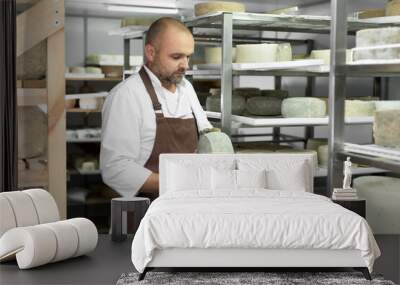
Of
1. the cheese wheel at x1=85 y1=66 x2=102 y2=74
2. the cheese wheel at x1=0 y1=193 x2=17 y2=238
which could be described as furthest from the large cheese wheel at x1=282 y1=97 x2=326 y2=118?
the cheese wheel at x1=0 y1=193 x2=17 y2=238

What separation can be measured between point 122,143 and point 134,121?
202mm

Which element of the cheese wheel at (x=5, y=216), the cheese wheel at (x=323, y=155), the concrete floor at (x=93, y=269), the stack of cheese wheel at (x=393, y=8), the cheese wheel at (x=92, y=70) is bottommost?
the concrete floor at (x=93, y=269)

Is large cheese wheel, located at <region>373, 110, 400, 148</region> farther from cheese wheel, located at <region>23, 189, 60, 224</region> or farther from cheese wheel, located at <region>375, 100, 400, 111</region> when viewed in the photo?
cheese wheel, located at <region>23, 189, 60, 224</region>

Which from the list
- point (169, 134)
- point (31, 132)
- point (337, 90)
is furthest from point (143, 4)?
point (337, 90)

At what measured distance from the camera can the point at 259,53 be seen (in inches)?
198

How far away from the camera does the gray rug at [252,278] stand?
11.3 feet

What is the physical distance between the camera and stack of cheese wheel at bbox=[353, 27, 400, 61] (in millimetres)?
4301

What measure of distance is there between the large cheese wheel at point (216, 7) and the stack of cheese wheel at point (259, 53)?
30 centimetres

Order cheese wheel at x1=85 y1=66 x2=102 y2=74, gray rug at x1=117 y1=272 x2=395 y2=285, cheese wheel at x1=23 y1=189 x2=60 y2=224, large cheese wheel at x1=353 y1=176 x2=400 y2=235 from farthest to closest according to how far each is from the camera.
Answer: cheese wheel at x1=85 y1=66 x2=102 y2=74 → large cheese wheel at x1=353 y1=176 x2=400 y2=235 → cheese wheel at x1=23 y1=189 x2=60 y2=224 → gray rug at x1=117 y1=272 x2=395 y2=285

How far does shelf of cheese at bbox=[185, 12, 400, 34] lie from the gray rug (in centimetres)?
216

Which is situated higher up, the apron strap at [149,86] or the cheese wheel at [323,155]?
the apron strap at [149,86]

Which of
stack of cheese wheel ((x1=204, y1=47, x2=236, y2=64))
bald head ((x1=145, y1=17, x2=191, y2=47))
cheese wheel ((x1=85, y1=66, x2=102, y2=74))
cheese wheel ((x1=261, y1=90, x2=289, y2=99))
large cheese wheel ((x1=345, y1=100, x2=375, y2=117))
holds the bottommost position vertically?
large cheese wheel ((x1=345, y1=100, x2=375, y2=117))

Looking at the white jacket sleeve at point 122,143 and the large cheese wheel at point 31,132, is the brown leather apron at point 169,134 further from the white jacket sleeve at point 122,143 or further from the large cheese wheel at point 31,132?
the large cheese wheel at point 31,132

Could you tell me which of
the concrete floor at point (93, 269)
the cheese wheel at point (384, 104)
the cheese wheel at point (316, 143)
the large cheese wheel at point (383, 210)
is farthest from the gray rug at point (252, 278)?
the cheese wheel at point (316, 143)
